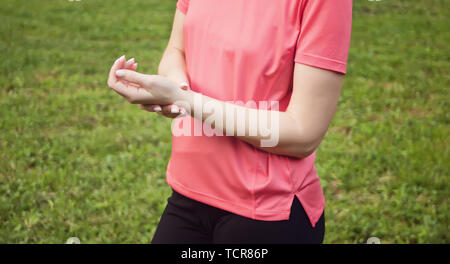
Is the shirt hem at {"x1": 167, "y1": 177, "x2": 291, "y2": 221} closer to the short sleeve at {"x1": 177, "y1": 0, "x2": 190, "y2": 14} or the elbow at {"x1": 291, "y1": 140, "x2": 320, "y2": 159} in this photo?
the elbow at {"x1": 291, "y1": 140, "x2": 320, "y2": 159}

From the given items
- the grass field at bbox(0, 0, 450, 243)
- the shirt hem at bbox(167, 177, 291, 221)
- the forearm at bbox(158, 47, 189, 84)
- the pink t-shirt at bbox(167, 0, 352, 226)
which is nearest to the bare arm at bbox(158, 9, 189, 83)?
the forearm at bbox(158, 47, 189, 84)

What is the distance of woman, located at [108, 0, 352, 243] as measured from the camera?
1328 millimetres

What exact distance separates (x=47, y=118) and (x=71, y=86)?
3.46ft

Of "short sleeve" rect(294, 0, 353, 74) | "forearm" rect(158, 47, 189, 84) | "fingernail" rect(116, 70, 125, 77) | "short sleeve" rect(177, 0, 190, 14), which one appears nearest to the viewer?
"short sleeve" rect(294, 0, 353, 74)

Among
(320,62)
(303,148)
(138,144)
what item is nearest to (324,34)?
(320,62)

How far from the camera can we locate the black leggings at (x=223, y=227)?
4.78ft

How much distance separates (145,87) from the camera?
137 cm

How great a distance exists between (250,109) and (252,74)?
0.12 metres

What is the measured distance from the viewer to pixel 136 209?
372 cm

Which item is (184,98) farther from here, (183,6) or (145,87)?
(183,6)

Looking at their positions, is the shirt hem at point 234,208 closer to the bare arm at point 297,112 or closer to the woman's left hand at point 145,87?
the bare arm at point 297,112

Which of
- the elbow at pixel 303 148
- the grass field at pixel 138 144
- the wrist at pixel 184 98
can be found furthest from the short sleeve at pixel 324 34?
the grass field at pixel 138 144

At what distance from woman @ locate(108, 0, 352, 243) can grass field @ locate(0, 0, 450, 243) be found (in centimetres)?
204

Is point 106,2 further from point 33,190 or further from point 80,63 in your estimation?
point 33,190
